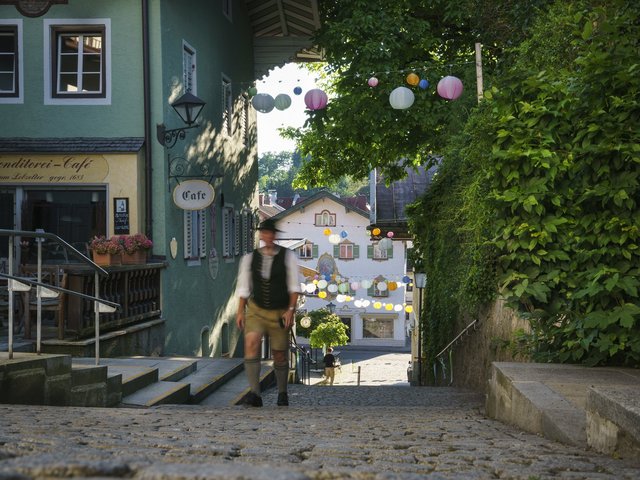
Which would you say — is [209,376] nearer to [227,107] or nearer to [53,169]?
[53,169]

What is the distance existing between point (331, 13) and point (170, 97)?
7.35m

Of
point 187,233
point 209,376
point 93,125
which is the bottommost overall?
point 209,376

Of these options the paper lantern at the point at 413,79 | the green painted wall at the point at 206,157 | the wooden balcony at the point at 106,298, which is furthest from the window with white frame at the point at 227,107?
the wooden balcony at the point at 106,298

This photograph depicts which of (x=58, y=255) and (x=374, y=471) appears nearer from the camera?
(x=374, y=471)

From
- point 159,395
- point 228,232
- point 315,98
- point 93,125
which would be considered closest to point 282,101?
point 315,98

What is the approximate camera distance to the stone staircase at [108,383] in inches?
253

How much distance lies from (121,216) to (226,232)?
7.30 meters

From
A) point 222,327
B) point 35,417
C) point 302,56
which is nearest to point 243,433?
point 35,417

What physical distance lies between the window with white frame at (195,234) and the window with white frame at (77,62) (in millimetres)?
3020

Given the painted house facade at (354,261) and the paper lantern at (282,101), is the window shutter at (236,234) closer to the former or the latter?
the paper lantern at (282,101)

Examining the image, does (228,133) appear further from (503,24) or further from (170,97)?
(503,24)

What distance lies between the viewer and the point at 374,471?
9.93ft

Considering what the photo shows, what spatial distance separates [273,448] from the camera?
12.7 ft

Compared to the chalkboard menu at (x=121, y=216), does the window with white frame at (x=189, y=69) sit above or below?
above
